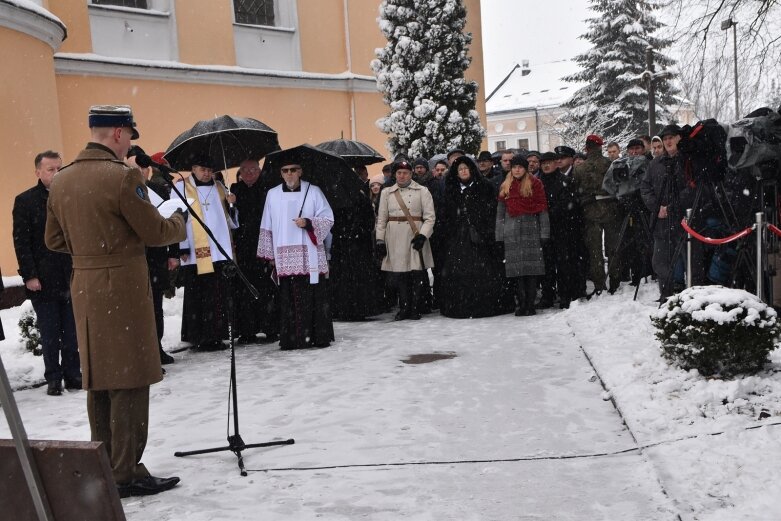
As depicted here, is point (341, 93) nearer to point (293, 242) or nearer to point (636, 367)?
point (293, 242)

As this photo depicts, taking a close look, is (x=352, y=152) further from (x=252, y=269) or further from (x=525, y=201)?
(x=252, y=269)

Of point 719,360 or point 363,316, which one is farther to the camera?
point 363,316

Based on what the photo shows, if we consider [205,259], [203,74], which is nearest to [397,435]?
[205,259]

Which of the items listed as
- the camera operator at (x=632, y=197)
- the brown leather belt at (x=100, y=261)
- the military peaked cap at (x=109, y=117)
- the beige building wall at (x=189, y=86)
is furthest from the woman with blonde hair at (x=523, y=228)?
the brown leather belt at (x=100, y=261)

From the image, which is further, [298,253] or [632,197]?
[632,197]

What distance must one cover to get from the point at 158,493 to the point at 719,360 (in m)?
3.81

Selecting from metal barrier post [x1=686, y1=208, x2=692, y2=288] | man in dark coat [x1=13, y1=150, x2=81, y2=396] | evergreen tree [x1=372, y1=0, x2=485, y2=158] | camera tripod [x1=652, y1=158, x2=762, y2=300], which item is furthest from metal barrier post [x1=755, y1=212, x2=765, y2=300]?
evergreen tree [x1=372, y1=0, x2=485, y2=158]

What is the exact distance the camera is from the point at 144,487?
453 cm

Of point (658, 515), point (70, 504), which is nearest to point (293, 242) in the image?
point (658, 515)

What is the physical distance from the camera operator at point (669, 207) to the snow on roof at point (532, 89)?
51.4m

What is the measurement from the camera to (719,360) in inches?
227

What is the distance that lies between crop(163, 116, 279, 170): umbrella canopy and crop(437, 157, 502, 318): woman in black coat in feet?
8.18

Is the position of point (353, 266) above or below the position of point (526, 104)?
below

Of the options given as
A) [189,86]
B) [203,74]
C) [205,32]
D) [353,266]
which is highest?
[205,32]
